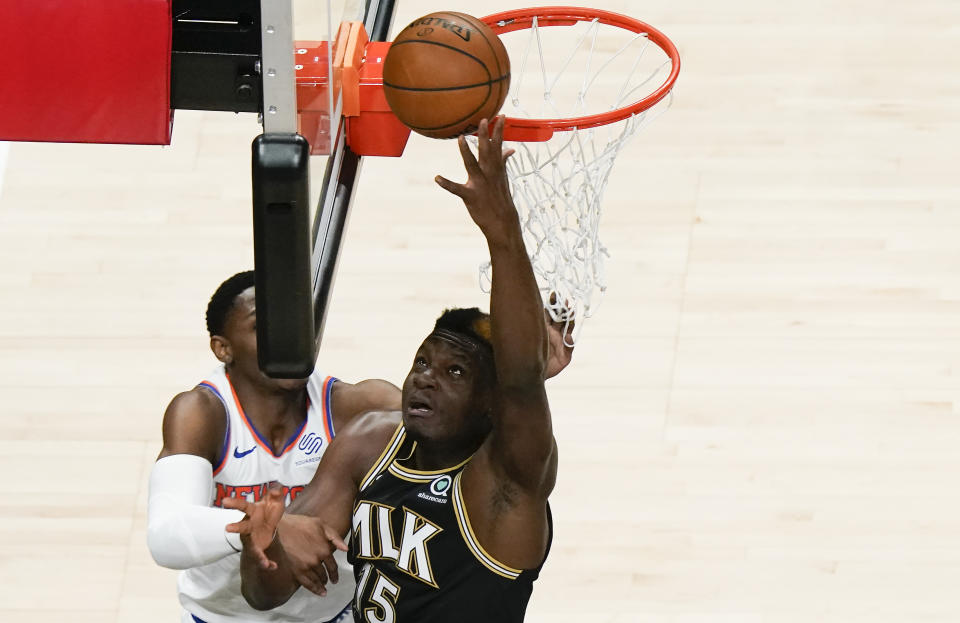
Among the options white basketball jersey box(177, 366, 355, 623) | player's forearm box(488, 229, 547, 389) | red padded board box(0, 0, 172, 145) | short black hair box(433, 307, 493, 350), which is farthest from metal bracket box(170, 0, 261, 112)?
white basketball jersey box(177, 366, 355, 623)

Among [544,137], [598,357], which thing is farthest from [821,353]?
[544,137]

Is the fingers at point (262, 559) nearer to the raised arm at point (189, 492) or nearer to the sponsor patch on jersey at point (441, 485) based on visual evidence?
the raised arm at point (189, 492)

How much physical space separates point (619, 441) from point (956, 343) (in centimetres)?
120

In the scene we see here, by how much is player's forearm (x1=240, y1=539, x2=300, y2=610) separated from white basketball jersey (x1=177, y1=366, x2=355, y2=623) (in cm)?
19

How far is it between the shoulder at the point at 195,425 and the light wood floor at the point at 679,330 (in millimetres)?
1136

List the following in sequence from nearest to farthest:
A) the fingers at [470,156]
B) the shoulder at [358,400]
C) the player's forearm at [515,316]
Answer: the fingers at [470,156] → the player's forearm at [515,316] → the shoulder at [358,400]

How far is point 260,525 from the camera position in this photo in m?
2.78

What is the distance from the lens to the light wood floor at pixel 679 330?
423 cm

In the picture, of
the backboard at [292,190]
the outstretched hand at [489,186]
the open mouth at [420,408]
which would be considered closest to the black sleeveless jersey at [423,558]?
the open mouth at [420,408]

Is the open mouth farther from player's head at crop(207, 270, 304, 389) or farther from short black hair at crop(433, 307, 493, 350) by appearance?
player's head at crop(207, 270, 304, 389)

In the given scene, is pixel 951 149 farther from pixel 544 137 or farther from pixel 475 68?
pixel 475 68

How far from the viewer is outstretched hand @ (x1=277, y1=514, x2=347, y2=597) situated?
2.89 m

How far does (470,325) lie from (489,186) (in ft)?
1.92

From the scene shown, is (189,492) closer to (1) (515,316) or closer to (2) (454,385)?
(2) (454,385)
